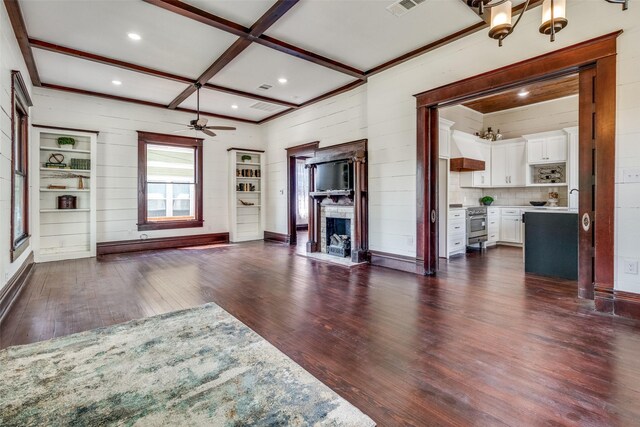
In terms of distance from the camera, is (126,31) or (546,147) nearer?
(126,31)

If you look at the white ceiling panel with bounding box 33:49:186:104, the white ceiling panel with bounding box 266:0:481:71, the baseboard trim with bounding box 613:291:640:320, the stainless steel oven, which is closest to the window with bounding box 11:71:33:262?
the white ceiling panel with bounding box 33:49:186:104

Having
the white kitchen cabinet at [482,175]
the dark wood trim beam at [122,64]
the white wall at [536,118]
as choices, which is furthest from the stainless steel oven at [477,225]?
the dark wood trim beam at [122,64]

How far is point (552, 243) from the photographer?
4504 millimetres

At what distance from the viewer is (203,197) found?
796 centimetres

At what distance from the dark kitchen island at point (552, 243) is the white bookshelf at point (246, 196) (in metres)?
6.29

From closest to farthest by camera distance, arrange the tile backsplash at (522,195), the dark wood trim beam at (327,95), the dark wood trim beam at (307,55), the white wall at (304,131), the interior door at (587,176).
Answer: the interior door at (587,176)
the dark wood trim beam at (307,55)
the dark wood trim beam at (327,95)
the white wall at (304,131)
the tile backsplash at (522,195)

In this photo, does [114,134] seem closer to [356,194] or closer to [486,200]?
[356,194]

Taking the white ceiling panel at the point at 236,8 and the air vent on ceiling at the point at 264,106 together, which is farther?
the air vent on ceiling at the point at 264,106

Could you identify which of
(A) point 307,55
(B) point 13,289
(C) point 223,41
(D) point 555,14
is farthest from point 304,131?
(B) point 13,289

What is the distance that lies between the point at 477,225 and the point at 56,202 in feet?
27.7

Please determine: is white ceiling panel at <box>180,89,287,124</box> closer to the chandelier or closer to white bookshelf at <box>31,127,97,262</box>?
white bookshelf at <box>31,127,97,262</box>

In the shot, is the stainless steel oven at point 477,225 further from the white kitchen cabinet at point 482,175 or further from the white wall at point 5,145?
the white wall at point 5,145

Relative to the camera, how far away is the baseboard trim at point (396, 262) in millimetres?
4809

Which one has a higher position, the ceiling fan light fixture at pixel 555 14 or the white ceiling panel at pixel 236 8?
the white ceiling panel at pixel 236 8
